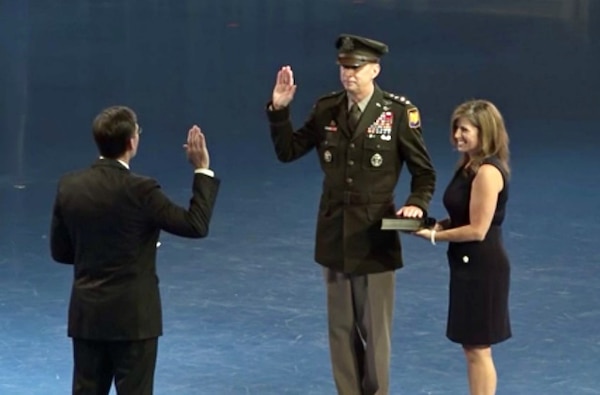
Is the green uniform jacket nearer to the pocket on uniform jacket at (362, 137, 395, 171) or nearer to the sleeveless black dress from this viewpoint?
the pocket on uniform jacket at (362, 137, 395, 171)

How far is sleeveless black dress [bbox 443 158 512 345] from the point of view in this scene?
4.86 metres

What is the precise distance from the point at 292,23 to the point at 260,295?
12835 mm

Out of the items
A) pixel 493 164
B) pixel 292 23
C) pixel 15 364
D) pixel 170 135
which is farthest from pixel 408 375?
pixel 292 23

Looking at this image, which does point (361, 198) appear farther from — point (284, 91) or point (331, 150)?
point (284, 91)

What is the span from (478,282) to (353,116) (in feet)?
2.81

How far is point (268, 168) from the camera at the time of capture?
34.4 feet

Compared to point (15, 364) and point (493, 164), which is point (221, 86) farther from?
point (493, 164)

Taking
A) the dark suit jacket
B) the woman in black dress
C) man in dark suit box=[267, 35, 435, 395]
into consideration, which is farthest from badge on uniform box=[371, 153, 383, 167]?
the dark suit jacket

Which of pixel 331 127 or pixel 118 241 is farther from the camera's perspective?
pixel 331 127

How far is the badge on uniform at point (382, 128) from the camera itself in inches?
194

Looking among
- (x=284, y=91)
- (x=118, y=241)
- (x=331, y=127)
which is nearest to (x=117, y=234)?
(x=118, y=241)

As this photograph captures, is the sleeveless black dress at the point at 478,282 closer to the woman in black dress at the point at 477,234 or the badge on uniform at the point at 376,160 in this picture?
the woman in black dress at the point at 477,234

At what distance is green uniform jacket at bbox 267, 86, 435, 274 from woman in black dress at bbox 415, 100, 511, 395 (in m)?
0.16

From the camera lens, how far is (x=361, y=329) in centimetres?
503
